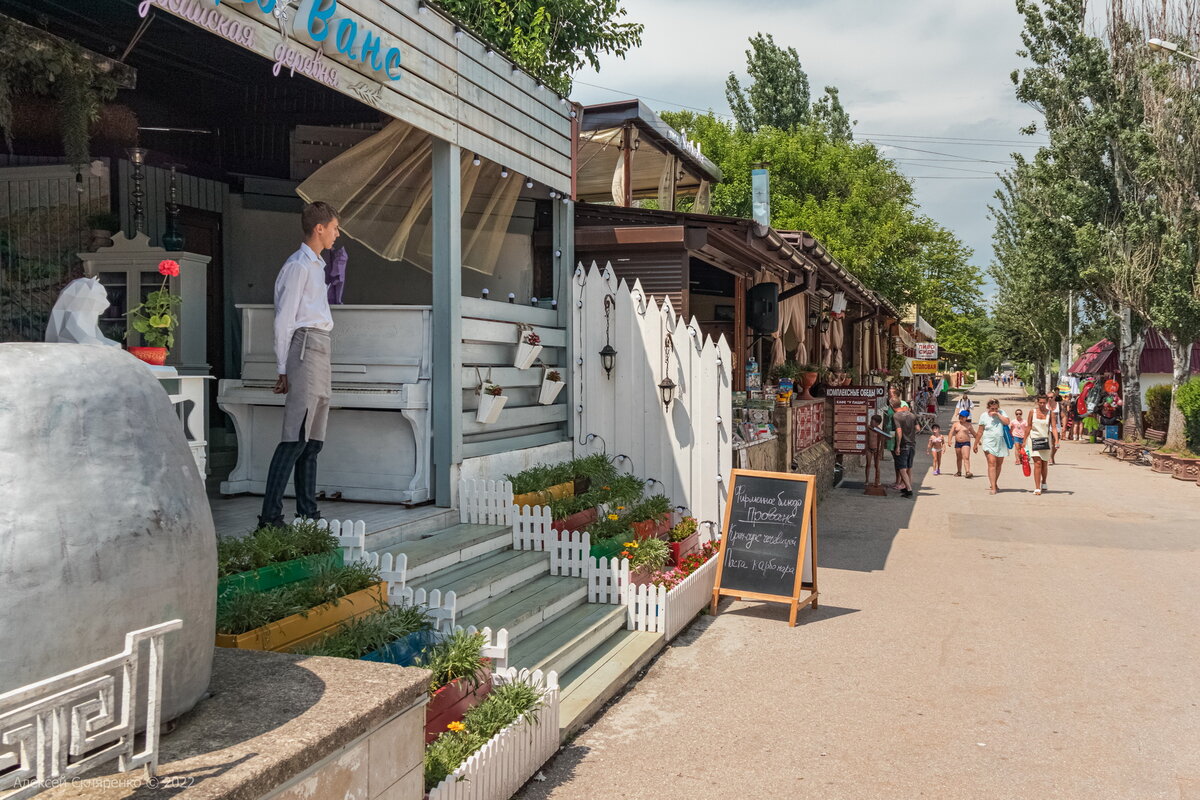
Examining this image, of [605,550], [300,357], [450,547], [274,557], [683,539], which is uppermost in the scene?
[300,357]

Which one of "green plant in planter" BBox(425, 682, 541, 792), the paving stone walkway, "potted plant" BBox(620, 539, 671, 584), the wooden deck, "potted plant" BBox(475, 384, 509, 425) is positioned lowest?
the paving stone walkway

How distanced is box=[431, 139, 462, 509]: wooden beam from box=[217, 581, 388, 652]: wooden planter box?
7.28 feet

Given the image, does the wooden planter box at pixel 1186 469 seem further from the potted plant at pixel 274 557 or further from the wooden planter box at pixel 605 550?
the potted plant at pixel 274 557

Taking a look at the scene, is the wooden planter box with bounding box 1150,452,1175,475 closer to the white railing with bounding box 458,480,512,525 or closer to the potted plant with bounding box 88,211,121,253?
the white railing with bounding box 458,480,512,525

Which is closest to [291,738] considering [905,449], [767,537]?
[767,537]

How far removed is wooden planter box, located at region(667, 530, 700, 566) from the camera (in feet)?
26.6

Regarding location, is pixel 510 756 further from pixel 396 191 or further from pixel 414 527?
pixel 396 191

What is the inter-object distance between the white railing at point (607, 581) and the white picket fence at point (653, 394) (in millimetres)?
2418

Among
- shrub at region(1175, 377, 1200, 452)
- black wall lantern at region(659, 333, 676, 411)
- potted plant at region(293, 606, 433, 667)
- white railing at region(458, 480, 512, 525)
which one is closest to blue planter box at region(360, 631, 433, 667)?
potted plant at region(293, 606, 433, 667)

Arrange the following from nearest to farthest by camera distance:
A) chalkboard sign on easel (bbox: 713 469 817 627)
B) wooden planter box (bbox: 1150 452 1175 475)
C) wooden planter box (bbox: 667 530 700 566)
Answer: chalkboard sign on easel (bbox: 713 469 817 627), wooden planter box (bbox: 667 530 700 566), wooden planter box (bbox: 1150 452 1175 475)

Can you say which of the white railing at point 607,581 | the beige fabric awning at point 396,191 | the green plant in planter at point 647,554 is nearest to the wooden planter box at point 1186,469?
the green plant in planter at point 647,554

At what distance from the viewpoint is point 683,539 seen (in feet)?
27.7

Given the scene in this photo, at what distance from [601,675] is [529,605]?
0.70 meters

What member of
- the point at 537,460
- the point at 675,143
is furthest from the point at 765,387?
the point at 537,460
